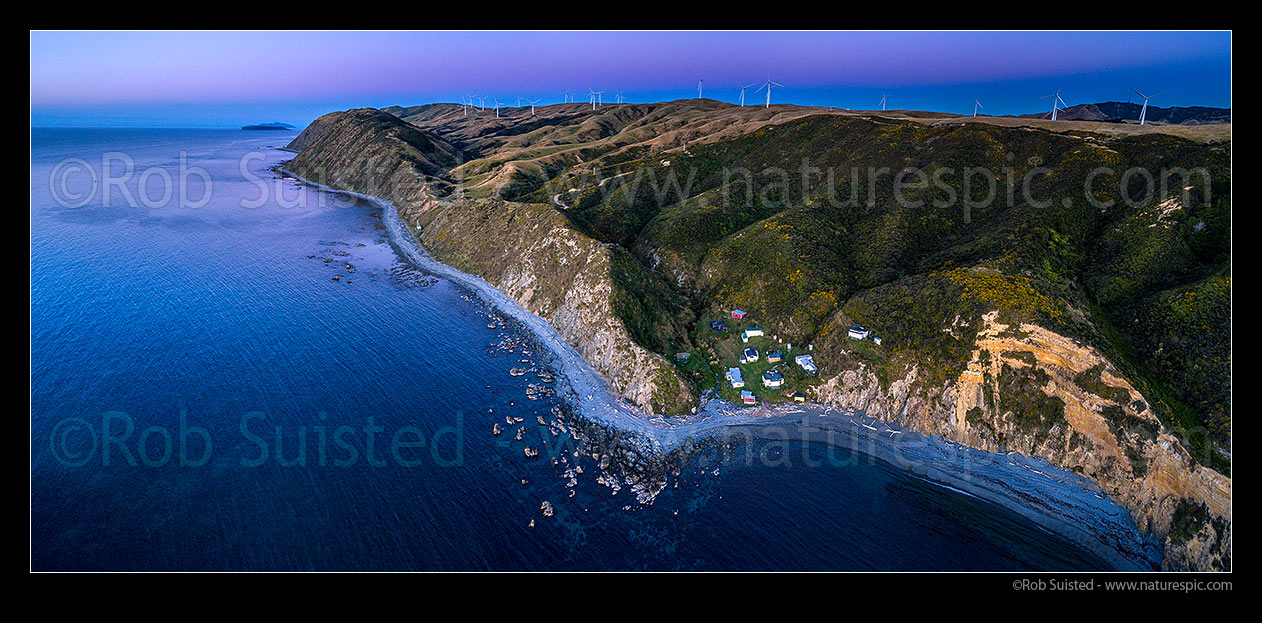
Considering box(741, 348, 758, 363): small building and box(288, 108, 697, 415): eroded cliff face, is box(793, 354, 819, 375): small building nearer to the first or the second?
box(741, 348, 758, 363): small building

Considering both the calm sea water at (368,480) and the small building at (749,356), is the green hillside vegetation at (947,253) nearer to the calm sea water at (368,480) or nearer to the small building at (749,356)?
the small building at (749,356)

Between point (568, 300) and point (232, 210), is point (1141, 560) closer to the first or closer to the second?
point (568, 300)

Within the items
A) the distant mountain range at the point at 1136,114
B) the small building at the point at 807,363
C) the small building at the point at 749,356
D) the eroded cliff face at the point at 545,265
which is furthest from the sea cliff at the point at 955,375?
the distant mountain range at the point at 1136,114

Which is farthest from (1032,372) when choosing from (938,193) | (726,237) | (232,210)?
(232,210)

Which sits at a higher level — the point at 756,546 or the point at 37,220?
the point at 37,220

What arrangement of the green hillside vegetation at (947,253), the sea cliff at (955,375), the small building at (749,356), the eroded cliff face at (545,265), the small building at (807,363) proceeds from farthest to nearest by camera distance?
the small building at (749,356) < the small building at (807,363) < the eroded cliff face at (545,265) < the green hillside vegetation at (947,253) < the sea cliff at (955,375)

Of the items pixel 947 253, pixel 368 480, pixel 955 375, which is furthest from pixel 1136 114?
pixel 368 480

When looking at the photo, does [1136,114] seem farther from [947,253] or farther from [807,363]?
[807,363]
